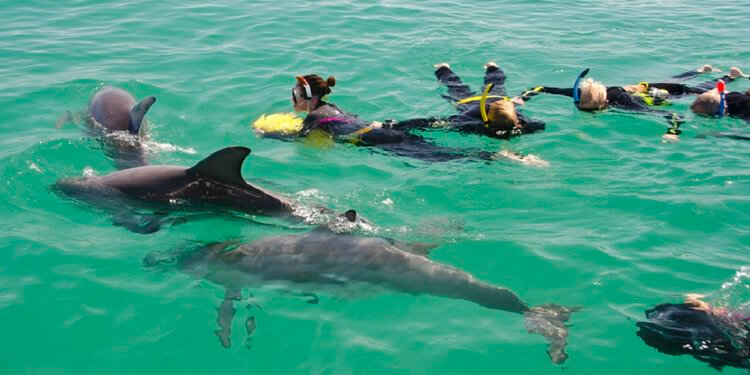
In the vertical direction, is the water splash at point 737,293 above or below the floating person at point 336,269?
below

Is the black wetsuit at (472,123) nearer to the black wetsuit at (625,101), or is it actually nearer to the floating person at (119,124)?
the black wetsuit at (625,101)

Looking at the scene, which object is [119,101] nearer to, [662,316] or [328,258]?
[328,258]

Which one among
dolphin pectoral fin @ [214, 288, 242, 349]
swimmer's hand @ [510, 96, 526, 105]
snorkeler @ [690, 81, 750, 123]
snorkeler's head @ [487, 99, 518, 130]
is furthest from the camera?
swimmer's hand @ [510, 96, 526, 105]

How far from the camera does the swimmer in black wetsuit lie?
9.59m

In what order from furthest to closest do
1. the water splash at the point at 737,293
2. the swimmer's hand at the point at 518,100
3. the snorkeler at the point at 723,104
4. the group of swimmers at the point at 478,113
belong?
the swimmer's hand at the point at 518,100
the snorkeler at the point at 723,104
the group of swimmers at the point at 478,113
the water splash at the point at 737,293

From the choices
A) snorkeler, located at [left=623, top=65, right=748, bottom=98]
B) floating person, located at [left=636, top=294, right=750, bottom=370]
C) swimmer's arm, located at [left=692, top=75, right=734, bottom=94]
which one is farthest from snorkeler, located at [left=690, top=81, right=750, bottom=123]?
floating person, located at [left=636, top=294, right=750, bottom=370]

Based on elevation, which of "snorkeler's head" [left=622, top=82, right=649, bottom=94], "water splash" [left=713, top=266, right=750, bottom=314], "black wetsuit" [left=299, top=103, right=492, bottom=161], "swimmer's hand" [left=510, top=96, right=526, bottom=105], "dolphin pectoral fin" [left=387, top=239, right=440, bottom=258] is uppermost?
"snorkeler's head" [left=622, top=82, right=649, bottom=94]

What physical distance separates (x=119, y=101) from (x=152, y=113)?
1.14 meters

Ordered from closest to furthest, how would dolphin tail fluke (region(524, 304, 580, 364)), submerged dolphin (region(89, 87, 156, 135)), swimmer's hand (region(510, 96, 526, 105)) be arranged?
dolphin tail fluke (region(524, 304, 580, 364))
submerged dolphin (region(89, 87, 156, 135))
swimmer's hand (region(510, 96, 526, 105))

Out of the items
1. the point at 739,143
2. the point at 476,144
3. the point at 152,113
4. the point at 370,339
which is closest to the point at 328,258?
the point at 370,339

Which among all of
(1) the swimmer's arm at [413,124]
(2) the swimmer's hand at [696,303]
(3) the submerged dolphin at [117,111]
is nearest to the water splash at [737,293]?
(2) the swimmer's hand at [696,303]

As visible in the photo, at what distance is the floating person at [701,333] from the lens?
219 inches

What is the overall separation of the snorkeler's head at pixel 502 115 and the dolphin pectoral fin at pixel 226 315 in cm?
471

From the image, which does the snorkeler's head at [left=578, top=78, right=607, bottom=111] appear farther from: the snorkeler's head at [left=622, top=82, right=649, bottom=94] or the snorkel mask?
the snorkel mask
